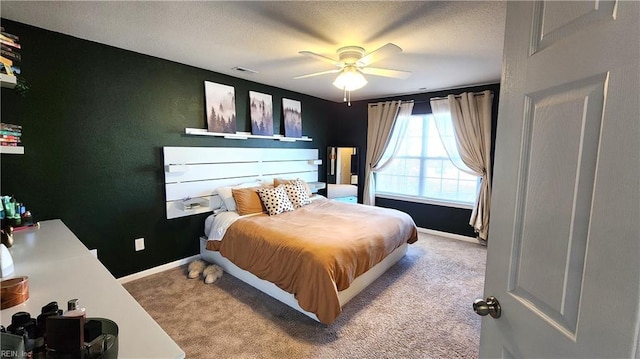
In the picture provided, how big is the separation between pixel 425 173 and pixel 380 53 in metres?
2.90

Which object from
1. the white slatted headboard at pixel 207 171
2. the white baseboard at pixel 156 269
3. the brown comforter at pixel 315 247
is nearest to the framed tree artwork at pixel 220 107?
the white slatted headboard at pixel 207 171

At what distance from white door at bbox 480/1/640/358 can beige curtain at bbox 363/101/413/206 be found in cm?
396

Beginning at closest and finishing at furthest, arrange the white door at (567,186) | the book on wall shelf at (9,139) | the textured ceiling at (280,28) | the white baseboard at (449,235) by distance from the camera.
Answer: the white door at (567,186), the book on wall shelf at (9,139), the textured ceiling at (280,28), the white baseboard at (449,235)

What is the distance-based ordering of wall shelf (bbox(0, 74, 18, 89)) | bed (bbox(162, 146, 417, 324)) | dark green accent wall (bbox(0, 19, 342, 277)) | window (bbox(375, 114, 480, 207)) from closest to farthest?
wall shelf (bbox(0, 74, 18, 89)) < bed (bbox(162, 146, 417, 324)) < dark green accent wall (bbox(0, 19, 342, 277)) < window (bbox(375, 114, 480, 207))

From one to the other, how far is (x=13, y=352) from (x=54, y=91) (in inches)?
104

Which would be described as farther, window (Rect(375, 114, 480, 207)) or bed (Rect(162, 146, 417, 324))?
window (Rect(375, 114, 480, 207))

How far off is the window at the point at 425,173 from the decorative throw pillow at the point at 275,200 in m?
2.26

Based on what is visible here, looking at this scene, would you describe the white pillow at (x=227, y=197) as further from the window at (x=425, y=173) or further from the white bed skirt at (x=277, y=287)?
the window at (x=425, y=173)

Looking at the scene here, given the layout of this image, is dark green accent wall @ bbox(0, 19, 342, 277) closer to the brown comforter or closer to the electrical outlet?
the electrical outlet

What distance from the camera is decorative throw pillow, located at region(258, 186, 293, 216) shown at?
325 centimetres

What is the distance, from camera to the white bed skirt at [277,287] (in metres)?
2.39

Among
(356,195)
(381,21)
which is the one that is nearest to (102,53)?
(381,21)

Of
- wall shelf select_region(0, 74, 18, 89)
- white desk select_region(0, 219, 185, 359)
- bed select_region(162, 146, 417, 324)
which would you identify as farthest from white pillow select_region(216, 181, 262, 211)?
wall shelf select_region(0, 74, 18, 89)

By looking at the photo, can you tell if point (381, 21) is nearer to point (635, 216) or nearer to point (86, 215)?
point (635, 216)
